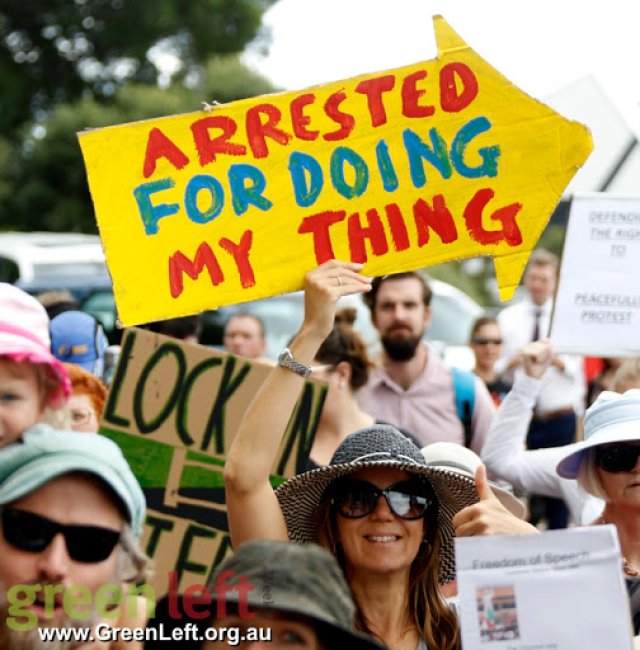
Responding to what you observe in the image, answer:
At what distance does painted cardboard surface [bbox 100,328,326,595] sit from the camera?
4.09 m

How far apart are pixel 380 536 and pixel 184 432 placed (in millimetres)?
1097

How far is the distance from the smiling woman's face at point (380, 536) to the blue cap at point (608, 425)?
2.37ft

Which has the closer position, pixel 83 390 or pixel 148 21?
pixel 83 390

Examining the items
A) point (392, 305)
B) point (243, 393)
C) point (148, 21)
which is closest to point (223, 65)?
point (148, 21)

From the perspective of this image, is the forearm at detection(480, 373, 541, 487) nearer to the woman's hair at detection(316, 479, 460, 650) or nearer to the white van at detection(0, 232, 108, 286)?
the woman's hair at detection(316, 479, 460, 650)

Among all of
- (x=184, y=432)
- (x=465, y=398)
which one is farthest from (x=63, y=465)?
(x=465, y=398)

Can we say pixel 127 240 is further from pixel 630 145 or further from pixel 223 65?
pixel 223 65

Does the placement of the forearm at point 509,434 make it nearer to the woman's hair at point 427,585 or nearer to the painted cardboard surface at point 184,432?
the painted cardboard surface at point 184,432

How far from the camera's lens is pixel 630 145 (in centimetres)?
581

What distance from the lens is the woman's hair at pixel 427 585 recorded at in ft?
11.1

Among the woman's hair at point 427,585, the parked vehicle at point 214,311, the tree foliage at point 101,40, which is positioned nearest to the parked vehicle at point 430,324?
the parked vehicle at point 214,311

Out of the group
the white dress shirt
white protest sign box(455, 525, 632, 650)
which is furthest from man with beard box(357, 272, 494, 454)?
white protest sign box(455, 525, 632, 650)

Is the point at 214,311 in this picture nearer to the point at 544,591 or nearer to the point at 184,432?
the point at 184,432

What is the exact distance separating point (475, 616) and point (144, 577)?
0.66m
